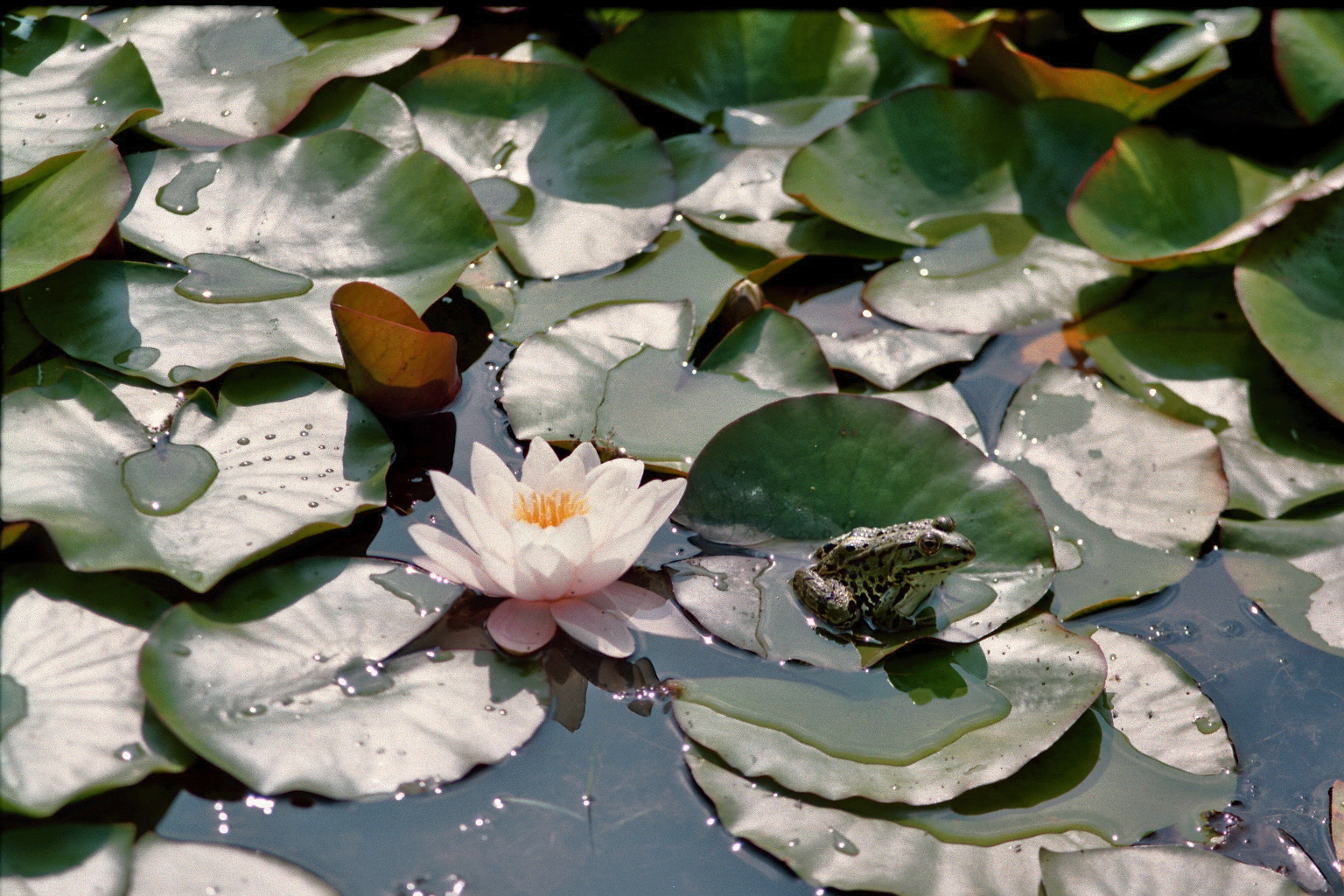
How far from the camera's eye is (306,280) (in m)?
3.02

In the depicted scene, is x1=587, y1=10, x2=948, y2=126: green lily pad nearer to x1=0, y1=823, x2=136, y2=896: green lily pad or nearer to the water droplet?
the water droplet

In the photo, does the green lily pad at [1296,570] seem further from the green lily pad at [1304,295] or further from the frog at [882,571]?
the frog at [882,571]

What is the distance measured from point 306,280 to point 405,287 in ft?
0.91

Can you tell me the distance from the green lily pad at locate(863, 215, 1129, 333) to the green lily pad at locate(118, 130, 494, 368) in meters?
Answer: 1.41

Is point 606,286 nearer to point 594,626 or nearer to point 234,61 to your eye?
point 594,626

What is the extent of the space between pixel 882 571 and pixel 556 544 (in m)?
0.79

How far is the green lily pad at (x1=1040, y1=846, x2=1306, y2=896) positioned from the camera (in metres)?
2.18

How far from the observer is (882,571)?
2543 millimetres

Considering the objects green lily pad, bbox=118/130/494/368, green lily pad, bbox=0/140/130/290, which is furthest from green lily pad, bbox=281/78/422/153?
green lily pad, bbox=0/140/130/290

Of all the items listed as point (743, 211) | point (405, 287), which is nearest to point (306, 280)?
point (405, 287)

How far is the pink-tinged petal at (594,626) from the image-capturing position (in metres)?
2.52

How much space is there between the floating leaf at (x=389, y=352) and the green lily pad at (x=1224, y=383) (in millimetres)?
2119

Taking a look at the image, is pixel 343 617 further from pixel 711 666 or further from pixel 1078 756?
pixel 1078 756

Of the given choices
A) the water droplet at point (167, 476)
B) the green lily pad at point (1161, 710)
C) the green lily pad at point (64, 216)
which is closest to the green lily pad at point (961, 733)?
the green lily pad at point (1161, 710)
